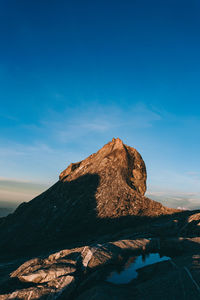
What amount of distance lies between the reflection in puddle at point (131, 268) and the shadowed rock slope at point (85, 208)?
17309 millimetres

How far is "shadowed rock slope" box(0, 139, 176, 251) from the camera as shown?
1227 inches

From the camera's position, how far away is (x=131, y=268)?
34.4 feet

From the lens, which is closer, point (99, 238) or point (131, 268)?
point (131, 268)

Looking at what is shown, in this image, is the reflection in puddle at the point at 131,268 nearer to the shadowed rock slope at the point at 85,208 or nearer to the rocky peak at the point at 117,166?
the shadowed rock slope at the point at 85,208

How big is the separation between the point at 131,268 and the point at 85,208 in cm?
2470

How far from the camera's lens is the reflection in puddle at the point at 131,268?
9.18m

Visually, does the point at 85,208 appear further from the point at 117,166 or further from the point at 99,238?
the point at 117,166

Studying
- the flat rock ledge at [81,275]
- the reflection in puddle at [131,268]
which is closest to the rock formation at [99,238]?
the flat rock ledge at [81,275]

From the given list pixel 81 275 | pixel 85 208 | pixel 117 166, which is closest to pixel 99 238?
pixel 85 208

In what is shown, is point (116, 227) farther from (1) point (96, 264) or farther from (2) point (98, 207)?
(1) point (96, 264)

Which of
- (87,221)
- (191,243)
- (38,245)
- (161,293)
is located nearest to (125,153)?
(87,221)

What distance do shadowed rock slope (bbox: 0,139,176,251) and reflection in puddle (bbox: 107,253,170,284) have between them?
17.3 metres

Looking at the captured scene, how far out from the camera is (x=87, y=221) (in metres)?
32.3

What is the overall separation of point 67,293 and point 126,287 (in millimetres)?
2453
